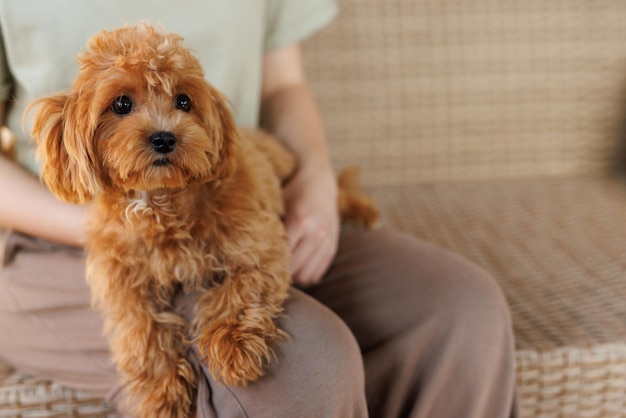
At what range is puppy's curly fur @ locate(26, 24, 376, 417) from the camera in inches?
31.3

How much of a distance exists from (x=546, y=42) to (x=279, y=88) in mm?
947

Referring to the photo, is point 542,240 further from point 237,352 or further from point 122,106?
point 122,106

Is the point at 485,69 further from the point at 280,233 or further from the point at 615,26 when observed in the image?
the point at 280,233

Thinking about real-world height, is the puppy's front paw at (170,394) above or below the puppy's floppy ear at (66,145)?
below

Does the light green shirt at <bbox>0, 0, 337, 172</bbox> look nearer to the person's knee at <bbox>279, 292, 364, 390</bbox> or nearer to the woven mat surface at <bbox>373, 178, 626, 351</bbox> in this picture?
the person's knee at <bbox>279, 292, 364, 390</bbox>

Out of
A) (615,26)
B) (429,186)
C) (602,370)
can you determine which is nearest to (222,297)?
(602,370)

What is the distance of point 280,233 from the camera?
1.00m

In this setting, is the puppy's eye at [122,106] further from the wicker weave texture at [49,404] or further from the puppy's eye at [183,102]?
the wicker weave texture at [49,404]

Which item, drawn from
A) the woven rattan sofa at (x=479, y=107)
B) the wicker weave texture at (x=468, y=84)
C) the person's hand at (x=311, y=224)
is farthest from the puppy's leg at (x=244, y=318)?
the wicker weave texture at (x=468, y=84)

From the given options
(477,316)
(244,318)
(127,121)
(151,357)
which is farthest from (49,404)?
(477,316)

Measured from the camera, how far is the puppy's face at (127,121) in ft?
2.58

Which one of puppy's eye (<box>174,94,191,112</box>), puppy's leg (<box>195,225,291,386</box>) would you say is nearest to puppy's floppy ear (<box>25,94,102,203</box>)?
puppy's eye (<box>174,94,191,112</box>)

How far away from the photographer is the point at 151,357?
0.93 m

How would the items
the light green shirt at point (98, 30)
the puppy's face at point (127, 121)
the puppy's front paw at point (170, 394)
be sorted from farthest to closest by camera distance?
the light green shirt at point (98, 30) < the puppy's front paw at point (170, 394) < the puppy's face at point (127, 121)
